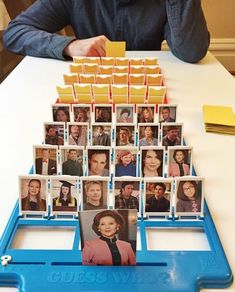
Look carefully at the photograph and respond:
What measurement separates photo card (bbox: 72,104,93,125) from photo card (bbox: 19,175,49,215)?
328mm

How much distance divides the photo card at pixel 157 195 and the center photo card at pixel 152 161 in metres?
0.08

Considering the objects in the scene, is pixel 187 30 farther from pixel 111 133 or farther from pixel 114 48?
pixel 111 133

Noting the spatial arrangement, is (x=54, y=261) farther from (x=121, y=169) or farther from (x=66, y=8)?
(x=66, y=8)

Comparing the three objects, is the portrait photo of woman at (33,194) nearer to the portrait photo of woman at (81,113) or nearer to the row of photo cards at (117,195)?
the row of photo cards at (117,195)

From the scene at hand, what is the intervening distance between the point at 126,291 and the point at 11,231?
183 mm

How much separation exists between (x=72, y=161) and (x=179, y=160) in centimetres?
17

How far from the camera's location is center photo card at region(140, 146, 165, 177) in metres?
0.67

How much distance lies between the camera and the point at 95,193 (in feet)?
1.90

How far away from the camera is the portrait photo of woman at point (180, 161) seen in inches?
26.6

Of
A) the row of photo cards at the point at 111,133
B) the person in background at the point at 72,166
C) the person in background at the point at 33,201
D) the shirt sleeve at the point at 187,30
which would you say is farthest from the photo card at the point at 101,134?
the shirt sleeve at the point at 187,30

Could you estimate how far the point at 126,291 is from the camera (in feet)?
1.51

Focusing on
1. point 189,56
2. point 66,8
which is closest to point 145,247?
point 189,56

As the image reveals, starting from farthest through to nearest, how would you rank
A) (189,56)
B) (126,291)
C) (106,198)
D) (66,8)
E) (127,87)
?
(66,8)
(189,56)
(127,87)
(106,198)
(126,291)

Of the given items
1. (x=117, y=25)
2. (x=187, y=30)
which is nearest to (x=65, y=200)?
(x=187, y=30)
